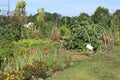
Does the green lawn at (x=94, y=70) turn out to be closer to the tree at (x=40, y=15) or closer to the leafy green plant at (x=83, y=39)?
the leafy green plant at (x=83, y=39)

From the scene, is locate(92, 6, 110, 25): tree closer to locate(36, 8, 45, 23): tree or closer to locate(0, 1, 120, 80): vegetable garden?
locate(0, 1, 120, 80): vegetable garden

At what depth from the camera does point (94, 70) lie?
14.2 m

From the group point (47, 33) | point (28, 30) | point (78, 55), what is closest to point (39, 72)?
point (78, 55)

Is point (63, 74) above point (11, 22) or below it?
below

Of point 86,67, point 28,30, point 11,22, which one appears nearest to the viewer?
point 86,67

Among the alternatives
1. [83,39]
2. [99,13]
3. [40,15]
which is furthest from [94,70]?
[99,13]

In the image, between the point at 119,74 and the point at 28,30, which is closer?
the point at 119,74

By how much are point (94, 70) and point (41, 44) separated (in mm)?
5759

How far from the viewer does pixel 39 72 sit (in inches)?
450

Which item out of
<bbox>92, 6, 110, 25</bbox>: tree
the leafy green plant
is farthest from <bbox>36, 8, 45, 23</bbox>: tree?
<bbox>92, 6, 110, 25</bbox>: tree

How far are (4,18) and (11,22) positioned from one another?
0.91 meters

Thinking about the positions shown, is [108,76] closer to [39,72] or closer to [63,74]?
[63,74]

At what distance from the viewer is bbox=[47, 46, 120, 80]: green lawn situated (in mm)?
12620

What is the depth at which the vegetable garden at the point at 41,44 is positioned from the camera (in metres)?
11.4
